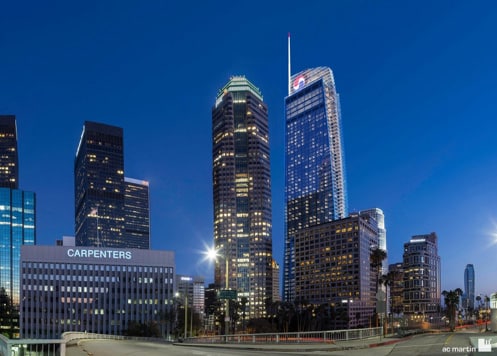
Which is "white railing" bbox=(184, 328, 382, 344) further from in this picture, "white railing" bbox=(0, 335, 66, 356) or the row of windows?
the row of windows

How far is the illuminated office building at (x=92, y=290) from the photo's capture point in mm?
181750

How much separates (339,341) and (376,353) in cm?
729

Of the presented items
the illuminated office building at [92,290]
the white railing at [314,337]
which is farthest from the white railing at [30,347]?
the illuminated office building at [92,290]

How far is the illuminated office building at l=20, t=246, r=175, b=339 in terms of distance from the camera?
181750 mm

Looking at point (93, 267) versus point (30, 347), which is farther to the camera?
point (93, 267)

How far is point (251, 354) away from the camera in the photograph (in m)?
27.4

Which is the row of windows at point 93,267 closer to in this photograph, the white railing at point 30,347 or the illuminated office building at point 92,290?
the illuminated office building at point 92,290

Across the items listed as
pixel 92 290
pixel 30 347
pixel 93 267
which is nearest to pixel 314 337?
pixel 30 347

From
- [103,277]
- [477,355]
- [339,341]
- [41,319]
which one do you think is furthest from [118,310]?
[477,355]

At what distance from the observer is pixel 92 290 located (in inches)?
7407

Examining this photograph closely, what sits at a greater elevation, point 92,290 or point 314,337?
point 314,337

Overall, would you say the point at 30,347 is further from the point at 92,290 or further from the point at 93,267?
the point at 93,267

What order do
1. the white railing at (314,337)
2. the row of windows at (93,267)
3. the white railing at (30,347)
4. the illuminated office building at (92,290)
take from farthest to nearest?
the row of windows at (93,267) → the illuminated office building at (92,290) → the white railing at (314,337) → the white railing at (30,347)

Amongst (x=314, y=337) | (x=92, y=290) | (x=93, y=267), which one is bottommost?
(x=92, y=290)
